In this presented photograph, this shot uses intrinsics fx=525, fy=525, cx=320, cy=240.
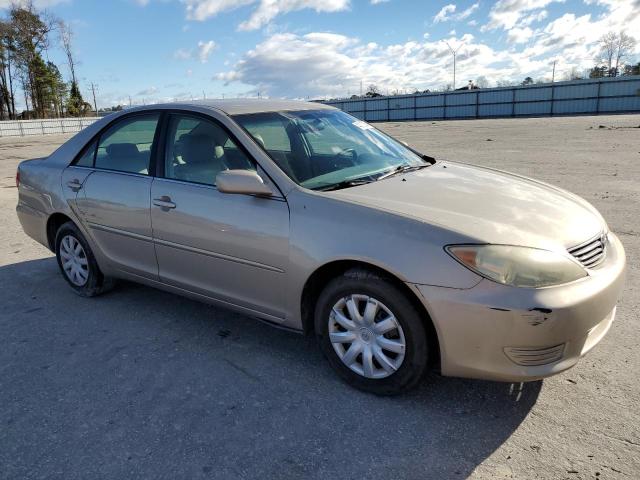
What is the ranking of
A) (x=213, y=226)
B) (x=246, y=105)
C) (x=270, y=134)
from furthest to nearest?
(x=246, y=105)
(x=270, y=134)
(x=213, y=226)

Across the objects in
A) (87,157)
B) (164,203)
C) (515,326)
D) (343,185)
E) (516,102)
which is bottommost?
(515,326)

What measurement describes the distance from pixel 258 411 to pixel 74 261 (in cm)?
268

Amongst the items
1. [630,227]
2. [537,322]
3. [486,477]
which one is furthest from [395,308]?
[630,227]

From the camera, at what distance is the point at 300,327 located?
3.21 m

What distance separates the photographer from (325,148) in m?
3.76

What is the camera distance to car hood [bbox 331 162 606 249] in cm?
267

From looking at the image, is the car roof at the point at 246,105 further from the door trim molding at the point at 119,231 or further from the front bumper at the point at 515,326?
the front bumper at the point at 515,326

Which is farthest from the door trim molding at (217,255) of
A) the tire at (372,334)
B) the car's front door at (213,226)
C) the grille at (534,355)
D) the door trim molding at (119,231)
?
the grille at (534,355)

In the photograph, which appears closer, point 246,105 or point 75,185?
point 246,105

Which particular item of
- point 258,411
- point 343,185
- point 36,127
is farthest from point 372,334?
point 36,127

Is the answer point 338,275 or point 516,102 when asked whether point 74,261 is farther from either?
point 516,102

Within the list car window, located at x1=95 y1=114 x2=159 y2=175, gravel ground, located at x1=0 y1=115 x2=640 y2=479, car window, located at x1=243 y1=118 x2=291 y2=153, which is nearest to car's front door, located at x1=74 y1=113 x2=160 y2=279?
car window, located at x1=95 y1=114 x2=159 y2=175

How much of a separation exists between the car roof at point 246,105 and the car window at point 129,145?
0.15 metres

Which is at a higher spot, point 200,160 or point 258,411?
point 200,160
